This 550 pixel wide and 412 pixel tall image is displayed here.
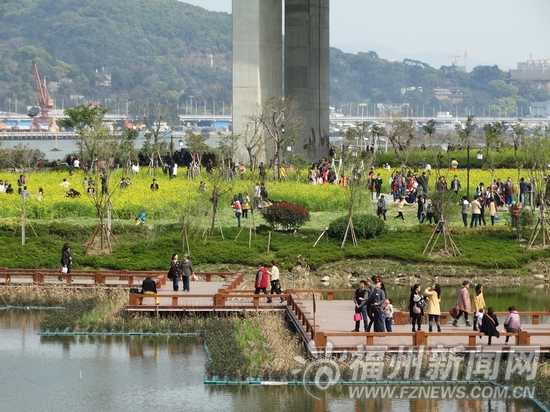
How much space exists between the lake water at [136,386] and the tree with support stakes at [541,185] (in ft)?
56.8

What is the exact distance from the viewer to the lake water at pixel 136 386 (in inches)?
877

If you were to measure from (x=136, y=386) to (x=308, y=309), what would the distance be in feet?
23.7

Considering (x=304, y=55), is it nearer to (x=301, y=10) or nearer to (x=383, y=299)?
(x=301, y=10)

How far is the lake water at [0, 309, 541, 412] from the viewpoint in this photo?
73.1ft

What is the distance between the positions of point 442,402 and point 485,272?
18246 millimetres

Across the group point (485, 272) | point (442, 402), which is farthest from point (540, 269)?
point (442, 402)

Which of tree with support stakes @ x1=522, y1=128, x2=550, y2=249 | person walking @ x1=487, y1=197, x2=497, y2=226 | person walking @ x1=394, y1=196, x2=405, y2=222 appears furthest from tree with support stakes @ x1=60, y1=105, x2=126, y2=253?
tree with support stakes @ x1=522, y1=128, x2=550, y2=249

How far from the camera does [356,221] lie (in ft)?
141

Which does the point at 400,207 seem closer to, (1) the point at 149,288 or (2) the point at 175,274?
(2) the point at 175,274

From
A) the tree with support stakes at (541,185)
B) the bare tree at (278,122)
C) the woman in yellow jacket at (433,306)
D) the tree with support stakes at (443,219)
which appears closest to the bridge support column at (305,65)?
the bare tree at (278,122)

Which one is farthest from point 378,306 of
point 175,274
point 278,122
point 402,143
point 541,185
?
point 402,143

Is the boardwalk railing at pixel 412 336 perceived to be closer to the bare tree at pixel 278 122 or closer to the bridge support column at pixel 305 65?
the bare tree at pixel 278 122

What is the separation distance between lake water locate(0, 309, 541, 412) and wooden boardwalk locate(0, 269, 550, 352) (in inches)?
65.7

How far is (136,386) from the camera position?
945 inches
